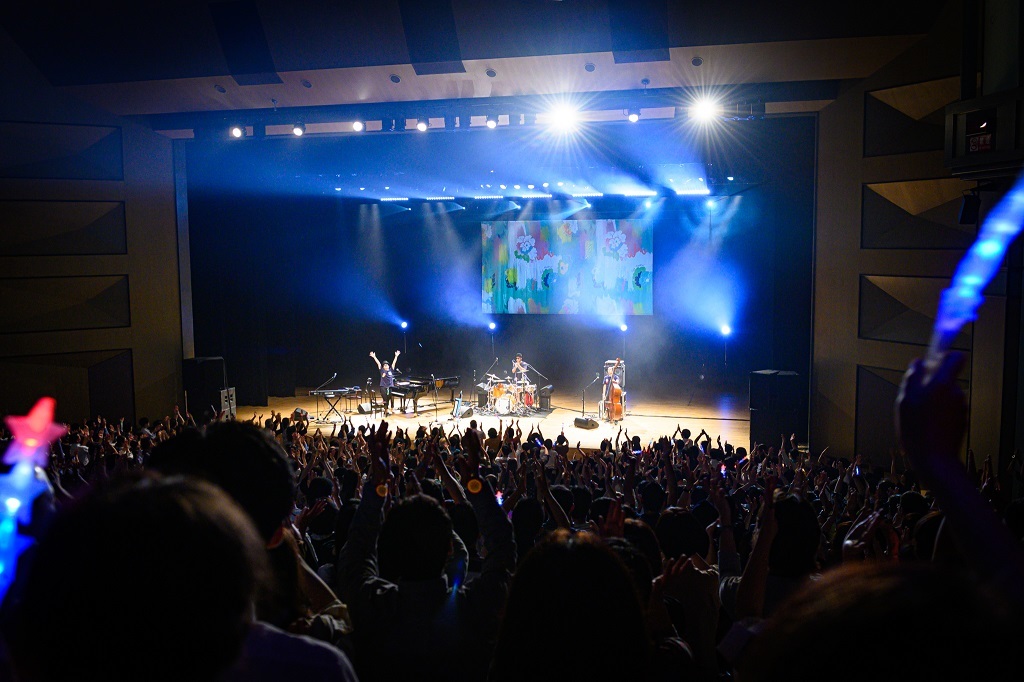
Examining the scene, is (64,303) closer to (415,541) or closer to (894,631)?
(415,541)

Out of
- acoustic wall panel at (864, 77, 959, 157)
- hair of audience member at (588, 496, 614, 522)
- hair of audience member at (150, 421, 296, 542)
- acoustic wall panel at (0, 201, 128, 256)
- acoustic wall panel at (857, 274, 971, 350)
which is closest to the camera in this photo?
hair of audience member at (150, 421, 296, 542)

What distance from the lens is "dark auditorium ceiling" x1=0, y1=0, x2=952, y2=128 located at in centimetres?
→ 1144

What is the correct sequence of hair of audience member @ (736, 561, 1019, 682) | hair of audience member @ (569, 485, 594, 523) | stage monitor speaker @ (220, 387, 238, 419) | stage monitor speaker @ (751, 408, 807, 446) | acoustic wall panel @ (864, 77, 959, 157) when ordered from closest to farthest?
hair of audience member @ (736, 561, 1019, 682)
hair of audience member @ (569, 485, 594, 523)
acoustic wall panel @ (864, 77, 959, 157)
stage monitor speaker @ (751, 408, 807, 446)
stage monitor speaker @ (220, 387, 238, 419)

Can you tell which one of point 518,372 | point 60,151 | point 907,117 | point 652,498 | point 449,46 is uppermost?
point 449,46

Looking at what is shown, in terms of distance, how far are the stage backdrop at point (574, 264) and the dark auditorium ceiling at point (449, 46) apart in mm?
6781

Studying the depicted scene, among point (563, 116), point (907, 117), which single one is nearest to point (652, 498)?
point (907, 117)

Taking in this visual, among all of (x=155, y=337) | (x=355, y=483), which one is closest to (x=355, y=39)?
(x=155, y=337)

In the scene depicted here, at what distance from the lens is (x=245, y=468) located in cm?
194

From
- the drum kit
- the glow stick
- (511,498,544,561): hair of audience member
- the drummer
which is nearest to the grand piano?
the drum kit

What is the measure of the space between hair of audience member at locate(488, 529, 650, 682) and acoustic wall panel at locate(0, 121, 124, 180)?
52.7ft

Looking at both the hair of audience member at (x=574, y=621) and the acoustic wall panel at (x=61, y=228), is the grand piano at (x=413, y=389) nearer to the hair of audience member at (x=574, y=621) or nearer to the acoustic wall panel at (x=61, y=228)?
the acoustic wall panel at (x=61, y=228)

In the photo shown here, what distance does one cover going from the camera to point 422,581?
2619 mm

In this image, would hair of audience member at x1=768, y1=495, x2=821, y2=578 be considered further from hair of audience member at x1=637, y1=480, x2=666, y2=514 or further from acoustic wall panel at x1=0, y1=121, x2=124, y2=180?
acoustic wall panel at x1=0, y1=121, x2=124, y2=180

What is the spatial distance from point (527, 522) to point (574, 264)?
16062 millimetres
